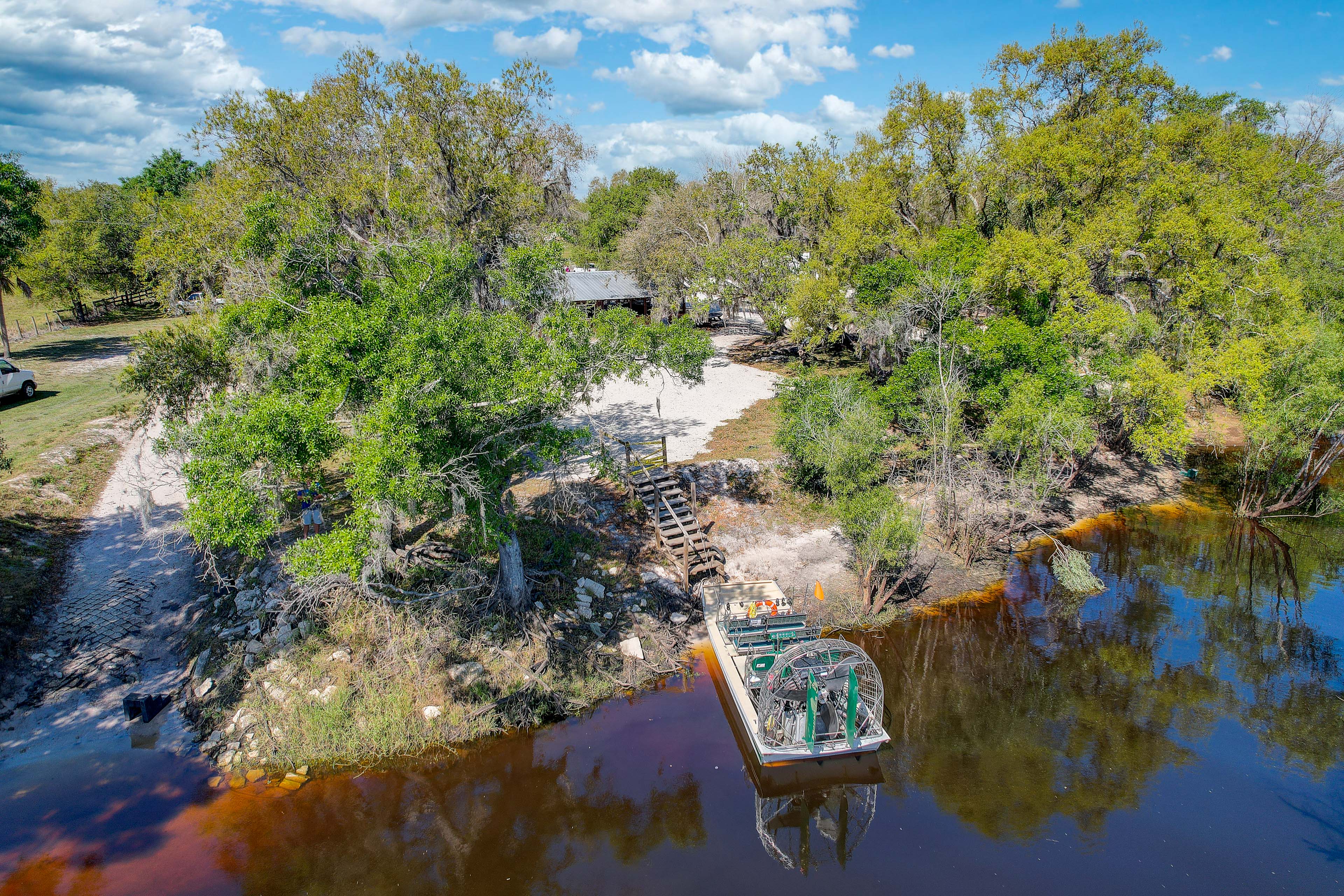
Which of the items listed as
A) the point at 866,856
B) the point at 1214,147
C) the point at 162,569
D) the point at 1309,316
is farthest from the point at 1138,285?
the point at 162,569

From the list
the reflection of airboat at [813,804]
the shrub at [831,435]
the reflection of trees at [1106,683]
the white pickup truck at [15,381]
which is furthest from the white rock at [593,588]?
the white pickup truck at [15,381]

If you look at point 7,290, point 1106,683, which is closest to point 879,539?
point 1106,683

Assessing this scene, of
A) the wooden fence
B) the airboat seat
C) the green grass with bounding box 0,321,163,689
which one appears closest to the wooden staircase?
A: the airboat seat

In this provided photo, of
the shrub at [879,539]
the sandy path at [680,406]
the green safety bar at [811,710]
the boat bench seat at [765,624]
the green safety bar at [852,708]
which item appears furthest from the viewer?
the sandy path at [680,406]

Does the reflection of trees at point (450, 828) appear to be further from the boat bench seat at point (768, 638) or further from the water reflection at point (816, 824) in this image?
the boat bench seat at point (768, 638)

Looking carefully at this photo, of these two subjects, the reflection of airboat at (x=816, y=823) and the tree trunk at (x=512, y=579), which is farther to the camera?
the tree trunk at (x=512, y=579)

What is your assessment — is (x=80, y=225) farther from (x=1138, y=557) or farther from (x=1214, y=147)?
(x=1214, y=147)

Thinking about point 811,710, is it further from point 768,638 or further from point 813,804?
point 768,638
